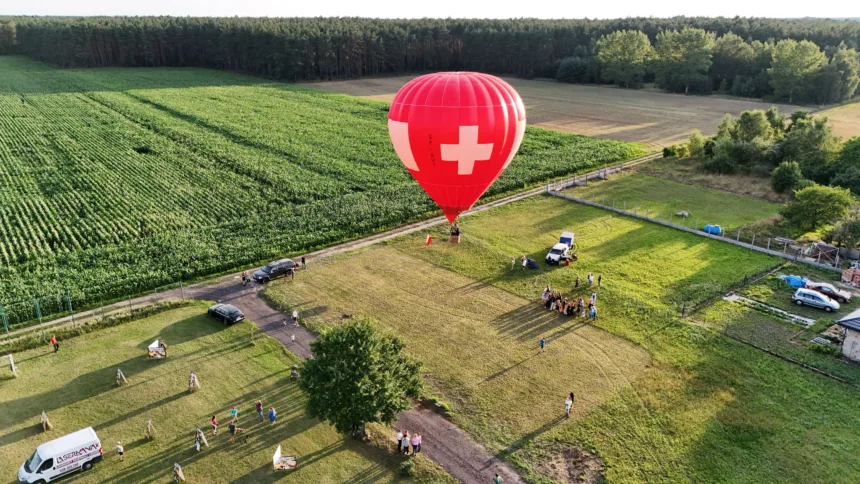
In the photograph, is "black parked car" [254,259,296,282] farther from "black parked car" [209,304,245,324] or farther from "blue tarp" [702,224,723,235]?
"blue tarp" [702,224,723,235]

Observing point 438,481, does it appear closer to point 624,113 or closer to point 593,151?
point 593,151

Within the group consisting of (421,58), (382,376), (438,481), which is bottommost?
(438,481)

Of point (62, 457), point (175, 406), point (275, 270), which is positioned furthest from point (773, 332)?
point (62, 457)

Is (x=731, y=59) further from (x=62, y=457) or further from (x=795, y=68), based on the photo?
(x=62, y=457)

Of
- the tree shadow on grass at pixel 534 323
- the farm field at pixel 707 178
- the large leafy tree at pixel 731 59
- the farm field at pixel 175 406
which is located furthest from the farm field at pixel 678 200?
the large leafy tree at pixel 731 59

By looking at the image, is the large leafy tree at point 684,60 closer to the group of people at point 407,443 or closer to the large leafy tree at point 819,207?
the large leafy tree at point 819,207

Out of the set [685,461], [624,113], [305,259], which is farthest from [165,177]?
[624,113]
